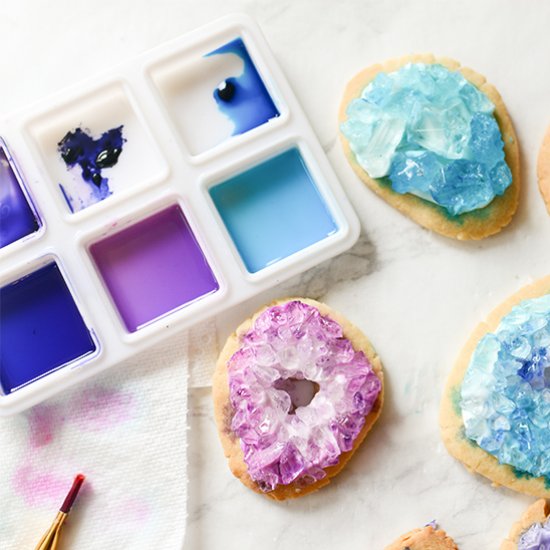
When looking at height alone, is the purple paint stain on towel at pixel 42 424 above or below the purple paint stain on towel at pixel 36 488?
above

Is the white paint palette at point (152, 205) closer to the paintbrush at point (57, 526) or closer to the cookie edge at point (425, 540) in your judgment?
the paintbrush at point (57, 526)

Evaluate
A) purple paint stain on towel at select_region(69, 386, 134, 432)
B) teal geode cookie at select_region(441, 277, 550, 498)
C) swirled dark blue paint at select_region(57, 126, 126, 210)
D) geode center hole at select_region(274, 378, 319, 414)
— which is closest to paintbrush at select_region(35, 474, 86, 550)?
purple paint stain on towel at select_region(69, 386, 134, 432)

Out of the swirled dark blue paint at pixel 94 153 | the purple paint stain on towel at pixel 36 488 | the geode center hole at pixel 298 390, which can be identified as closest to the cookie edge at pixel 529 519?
the geode center hole at pixel 298 390

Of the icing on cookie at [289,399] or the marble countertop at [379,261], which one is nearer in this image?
the icing on cookie at [289,399]

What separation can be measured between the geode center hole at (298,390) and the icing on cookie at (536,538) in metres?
0.42

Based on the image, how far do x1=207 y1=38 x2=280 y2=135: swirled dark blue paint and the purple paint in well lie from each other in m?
0.19

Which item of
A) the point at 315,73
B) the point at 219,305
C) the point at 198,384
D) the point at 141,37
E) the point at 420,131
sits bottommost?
the point at 198,384

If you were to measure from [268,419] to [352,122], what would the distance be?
0.52 meters

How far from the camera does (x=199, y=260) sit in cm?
150

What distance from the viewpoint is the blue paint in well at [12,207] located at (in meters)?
1.48

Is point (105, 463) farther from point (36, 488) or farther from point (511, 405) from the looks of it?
point (511, 405)

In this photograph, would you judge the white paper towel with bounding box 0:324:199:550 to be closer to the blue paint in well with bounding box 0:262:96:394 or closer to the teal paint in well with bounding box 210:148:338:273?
the blue paint in well with bounding box 0:262:96:394

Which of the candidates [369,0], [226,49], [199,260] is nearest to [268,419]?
[199,260]

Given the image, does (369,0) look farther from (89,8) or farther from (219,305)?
(219,305)
